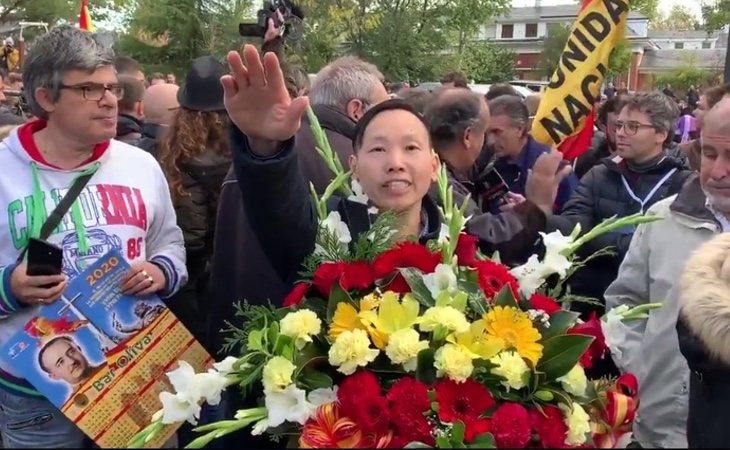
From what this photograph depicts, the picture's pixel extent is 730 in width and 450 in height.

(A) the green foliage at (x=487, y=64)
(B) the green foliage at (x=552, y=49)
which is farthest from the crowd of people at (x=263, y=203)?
(B) the green foliage at (x=552, y=49)

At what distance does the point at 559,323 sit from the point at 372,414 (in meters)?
0.48

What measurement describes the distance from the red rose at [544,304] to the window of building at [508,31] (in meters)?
83.2

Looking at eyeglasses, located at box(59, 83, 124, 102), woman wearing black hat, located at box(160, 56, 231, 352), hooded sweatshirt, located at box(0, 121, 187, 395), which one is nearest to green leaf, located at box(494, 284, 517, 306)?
hooded sweatshirt, located at box(0, 121, 187, 395)

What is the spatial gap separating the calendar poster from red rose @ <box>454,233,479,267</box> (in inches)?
41.7

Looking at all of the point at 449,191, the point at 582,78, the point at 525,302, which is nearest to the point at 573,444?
the point at 525,302

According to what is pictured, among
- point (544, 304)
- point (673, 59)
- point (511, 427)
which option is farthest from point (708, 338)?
point (673, 59)

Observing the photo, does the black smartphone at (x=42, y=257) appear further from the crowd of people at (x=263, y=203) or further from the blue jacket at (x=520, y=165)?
the blue jacket at (x=520, y=165)

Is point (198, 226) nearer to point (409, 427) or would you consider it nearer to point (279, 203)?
point (279, 203)

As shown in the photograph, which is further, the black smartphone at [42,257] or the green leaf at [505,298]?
the black smartphone at [42,257]

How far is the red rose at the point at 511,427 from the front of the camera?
1.41m

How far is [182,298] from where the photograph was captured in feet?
10.7

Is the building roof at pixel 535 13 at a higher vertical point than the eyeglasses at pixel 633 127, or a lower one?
higher

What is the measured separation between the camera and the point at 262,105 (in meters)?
1.82

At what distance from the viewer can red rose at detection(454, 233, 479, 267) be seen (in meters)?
1.83
